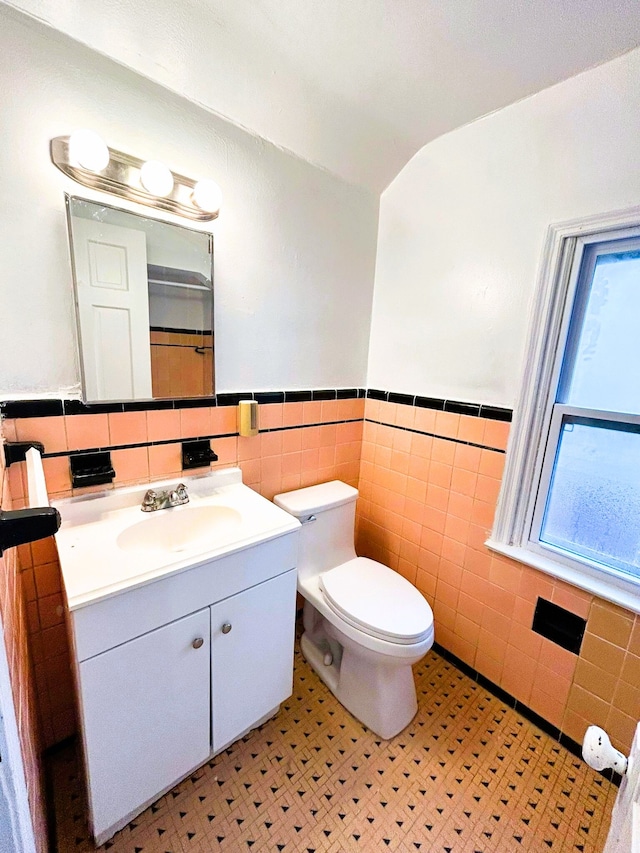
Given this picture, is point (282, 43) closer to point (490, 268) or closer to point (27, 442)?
point (490, 268)

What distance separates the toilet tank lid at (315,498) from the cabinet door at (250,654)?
1.06ft

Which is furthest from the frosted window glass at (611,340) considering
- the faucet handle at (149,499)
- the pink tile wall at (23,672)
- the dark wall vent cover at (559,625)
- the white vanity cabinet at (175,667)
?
the pink tile wall at (23,672)

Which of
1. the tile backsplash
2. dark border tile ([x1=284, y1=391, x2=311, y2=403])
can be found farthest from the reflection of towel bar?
dark border tile ([x1=284, y1=391, x2=311, y2=403])

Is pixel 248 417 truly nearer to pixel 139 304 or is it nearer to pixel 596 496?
pixel 139 304

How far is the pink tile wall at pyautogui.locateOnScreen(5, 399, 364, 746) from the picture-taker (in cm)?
105

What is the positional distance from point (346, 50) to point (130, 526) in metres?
1.55

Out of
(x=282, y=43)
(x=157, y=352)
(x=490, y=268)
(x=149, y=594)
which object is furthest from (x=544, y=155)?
(x=149, y=594)

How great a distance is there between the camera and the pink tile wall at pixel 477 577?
117cm

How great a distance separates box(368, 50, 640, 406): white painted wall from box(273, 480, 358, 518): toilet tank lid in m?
0.54

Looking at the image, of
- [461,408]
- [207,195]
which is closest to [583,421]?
[461,408]

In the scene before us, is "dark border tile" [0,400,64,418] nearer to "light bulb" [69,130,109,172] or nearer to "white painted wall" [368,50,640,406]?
"light bulb" [69,130,109,172]

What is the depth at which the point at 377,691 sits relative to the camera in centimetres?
130

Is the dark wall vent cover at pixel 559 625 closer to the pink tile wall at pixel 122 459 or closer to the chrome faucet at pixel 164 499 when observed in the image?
the pink tile wall at pixel 122 459

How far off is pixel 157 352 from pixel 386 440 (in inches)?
42.9
